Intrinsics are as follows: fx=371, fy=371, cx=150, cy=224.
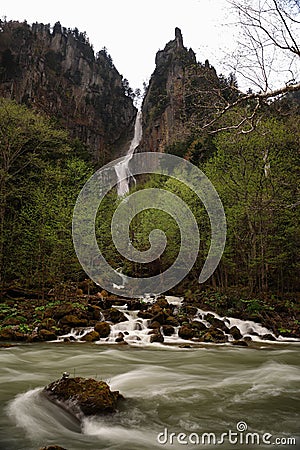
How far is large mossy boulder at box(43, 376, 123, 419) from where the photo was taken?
4242mm

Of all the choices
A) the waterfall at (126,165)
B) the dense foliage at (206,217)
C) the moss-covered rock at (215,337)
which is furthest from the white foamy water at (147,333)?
the waterfall at (126,165)

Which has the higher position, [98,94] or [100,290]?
[98,94]

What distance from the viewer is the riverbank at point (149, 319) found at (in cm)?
1169

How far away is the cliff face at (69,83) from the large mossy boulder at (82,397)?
4666 centimetres

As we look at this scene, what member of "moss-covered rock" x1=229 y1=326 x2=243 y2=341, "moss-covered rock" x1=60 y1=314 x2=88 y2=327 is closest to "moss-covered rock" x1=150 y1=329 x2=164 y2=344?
"moss-covered rock" x1=229 y1=326 x2=243 y2=341

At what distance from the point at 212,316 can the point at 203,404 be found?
9691mm

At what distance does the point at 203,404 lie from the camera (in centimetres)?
517

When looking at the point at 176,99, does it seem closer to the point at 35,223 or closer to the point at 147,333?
the point at 147,333

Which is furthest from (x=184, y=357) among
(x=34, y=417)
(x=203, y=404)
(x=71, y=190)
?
(x=71, y=190)

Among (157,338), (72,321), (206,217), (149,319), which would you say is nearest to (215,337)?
(157,338)

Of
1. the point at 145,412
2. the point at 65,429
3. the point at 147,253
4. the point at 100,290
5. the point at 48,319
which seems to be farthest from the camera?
the point at 147,253

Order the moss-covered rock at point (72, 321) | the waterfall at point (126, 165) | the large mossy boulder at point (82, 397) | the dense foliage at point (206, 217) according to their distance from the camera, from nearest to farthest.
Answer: the large mossy boulder at point (82, 397), the moss-covered rock at point (72, 321), the dense foliage at point (206, 217), the waterfall at point (126, 165)

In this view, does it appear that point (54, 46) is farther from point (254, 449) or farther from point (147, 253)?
point (254, 449)

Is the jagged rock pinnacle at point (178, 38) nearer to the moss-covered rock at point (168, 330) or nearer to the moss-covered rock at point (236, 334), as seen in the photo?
the moss-covered rock at point (168, 330)
